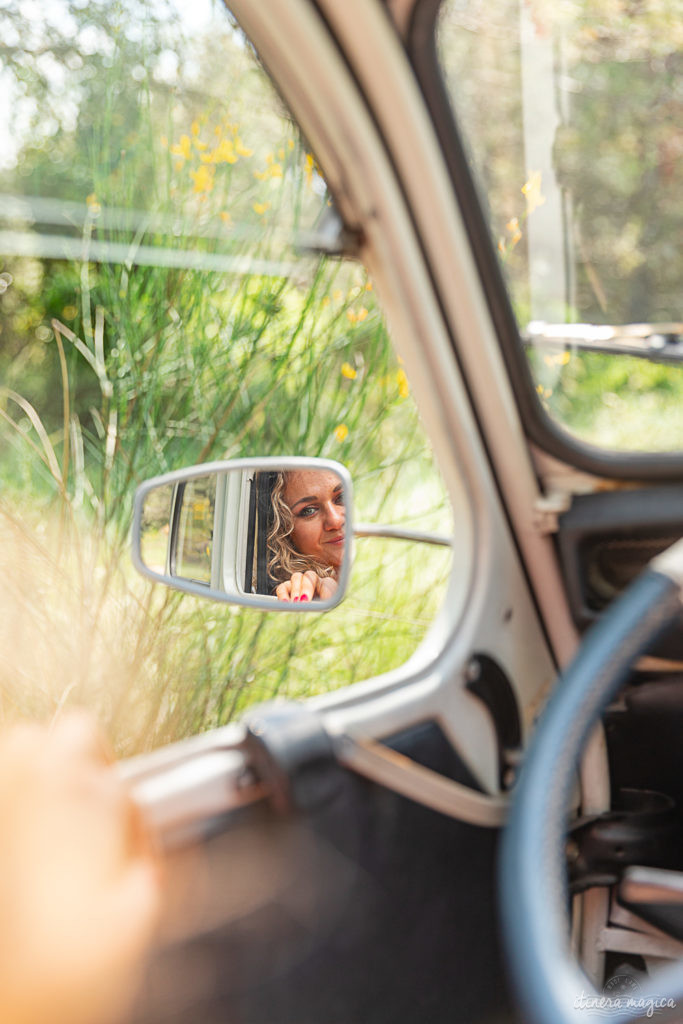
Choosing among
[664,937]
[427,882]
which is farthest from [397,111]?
[664,937]

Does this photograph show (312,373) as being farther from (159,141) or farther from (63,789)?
(63,789)

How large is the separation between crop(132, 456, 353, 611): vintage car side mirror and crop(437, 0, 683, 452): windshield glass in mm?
513

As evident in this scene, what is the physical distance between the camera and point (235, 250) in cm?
215

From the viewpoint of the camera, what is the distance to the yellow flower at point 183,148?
2037 millimetres

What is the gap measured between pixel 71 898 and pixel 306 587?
22.2 inches

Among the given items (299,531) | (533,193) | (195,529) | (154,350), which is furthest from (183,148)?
(299,531)

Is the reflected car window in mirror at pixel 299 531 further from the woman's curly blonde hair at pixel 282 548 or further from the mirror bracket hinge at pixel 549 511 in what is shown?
the mirror bracket hinge at pixel 549 511

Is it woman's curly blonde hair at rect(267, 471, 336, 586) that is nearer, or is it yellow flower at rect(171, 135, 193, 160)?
woman's curly blonde hair at rect(267, 471, 336, 586)

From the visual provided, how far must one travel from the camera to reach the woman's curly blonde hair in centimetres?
136

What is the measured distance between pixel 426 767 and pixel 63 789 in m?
0.60

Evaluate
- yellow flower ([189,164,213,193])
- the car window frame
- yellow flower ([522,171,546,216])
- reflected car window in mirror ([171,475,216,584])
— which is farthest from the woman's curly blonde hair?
yellow flower ([189,164,213,193])

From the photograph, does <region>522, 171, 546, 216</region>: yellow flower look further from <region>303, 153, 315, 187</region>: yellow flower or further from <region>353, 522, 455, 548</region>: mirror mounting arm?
<region>353, 522, 455, 548</region>: mirror mounting arm

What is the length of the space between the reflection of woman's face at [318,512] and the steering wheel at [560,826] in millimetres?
470

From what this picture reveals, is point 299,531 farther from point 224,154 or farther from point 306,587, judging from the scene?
point 224,154
